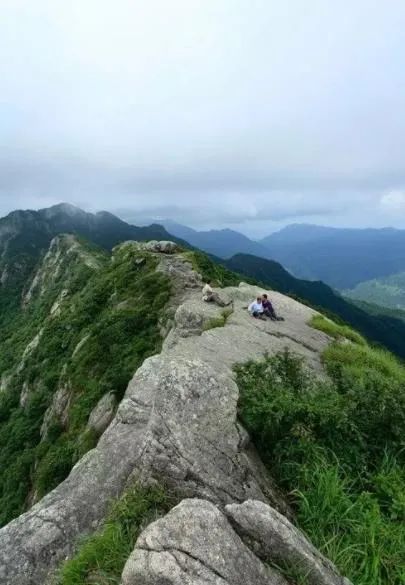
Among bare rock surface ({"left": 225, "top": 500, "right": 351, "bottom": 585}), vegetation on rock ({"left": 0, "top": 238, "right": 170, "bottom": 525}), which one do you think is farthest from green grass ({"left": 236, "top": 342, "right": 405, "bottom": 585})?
vegetation on rock ({"left": 0, "top": 238, "right": 170, "bottom": 525})

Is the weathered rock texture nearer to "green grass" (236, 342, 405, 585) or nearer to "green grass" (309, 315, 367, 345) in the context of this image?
"green grass" (236, 342, 405, 585)

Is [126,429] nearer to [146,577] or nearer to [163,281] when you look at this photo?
[146,577]

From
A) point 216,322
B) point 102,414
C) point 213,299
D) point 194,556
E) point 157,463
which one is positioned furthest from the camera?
point 213,299

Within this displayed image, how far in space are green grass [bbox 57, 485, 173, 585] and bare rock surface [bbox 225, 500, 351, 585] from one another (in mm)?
1573

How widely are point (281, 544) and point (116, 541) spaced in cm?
276

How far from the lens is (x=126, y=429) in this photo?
12273mm

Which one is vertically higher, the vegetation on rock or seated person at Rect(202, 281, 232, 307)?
seated person at Rect(202, 281, 232, 307)

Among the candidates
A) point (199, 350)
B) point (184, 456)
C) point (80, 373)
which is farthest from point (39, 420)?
point (184, 456)

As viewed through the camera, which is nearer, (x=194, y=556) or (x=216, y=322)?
(x=194, y=556)

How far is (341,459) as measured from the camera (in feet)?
33.6

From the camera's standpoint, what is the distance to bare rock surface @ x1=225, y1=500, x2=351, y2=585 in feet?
23.4

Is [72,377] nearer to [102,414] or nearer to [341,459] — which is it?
[102,414]

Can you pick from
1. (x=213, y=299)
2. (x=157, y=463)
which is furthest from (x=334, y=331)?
(x=157, y=463)

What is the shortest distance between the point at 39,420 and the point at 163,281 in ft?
46.6
